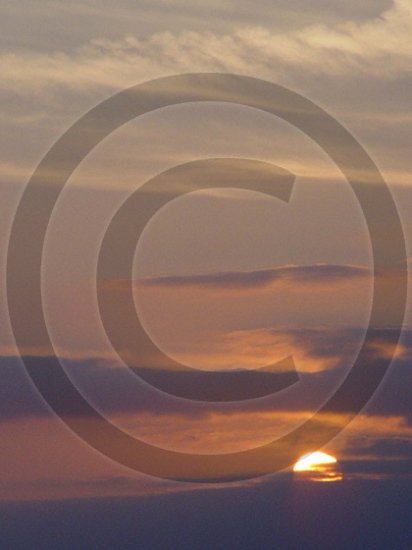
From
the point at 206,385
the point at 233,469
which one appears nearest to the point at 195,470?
the point at 233,469

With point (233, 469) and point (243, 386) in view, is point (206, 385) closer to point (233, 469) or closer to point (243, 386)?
point (243, 386)

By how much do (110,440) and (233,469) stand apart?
8.68m

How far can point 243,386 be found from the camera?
79938 millimetres

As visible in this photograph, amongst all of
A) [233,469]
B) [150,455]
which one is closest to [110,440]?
[150,455]

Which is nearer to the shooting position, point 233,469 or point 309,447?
point 309,447

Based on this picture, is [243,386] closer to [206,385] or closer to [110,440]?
[206,385]

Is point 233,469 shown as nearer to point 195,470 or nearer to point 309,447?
point 195,470

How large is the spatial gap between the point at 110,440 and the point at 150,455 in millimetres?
3057

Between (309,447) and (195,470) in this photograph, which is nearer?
(309,447)

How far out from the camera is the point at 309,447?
77688 mm

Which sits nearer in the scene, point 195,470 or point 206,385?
point 206,385

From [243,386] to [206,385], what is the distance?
2244mm

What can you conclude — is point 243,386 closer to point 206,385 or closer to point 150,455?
point 206,385

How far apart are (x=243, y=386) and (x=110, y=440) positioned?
8.81m
